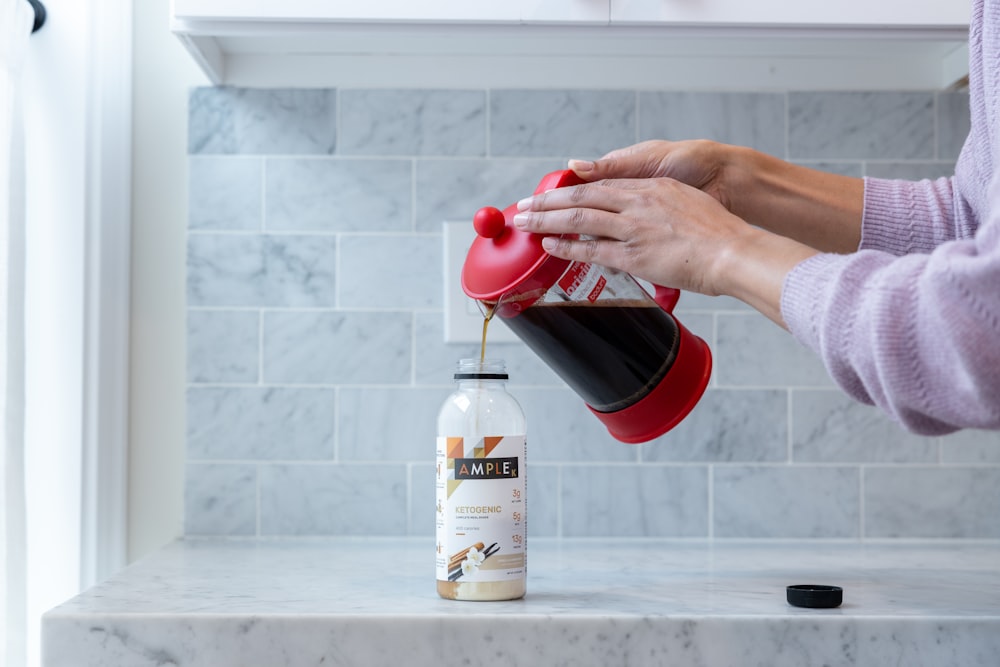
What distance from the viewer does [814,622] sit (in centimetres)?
80

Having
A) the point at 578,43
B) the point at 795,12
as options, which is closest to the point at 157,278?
the point at 578,43

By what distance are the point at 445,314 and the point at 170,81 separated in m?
0.51

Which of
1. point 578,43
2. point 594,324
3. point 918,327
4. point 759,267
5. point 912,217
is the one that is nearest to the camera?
point 918,327

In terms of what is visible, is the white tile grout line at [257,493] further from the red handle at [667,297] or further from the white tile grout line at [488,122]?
the red handle at [667,297]

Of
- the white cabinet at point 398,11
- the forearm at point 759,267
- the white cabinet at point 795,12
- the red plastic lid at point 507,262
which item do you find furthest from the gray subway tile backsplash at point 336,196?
the forearm at point 759,267

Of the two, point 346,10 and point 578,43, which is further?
point 578,43

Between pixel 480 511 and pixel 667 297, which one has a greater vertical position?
pixel 667 297

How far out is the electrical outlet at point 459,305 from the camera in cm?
134

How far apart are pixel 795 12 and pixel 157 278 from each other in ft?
2.95

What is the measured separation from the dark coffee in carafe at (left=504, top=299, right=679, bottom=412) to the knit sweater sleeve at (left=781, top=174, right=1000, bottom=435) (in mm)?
203

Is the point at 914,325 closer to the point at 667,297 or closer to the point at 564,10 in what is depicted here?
the point at 667,297

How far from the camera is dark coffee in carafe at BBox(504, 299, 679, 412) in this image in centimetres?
86

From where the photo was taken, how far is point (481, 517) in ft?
2.80

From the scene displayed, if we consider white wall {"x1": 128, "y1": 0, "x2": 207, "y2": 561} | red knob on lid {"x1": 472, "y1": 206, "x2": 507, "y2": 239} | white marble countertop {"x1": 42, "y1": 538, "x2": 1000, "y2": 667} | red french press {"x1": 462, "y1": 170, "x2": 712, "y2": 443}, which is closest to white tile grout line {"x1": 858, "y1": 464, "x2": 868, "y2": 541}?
white marble countertop {"x1": 42, "y1": 538, "x2": 1000, "y2": 667}
